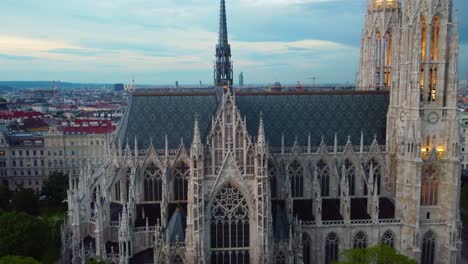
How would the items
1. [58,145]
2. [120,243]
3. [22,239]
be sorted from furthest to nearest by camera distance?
[58,145], [22,239], [120,243]

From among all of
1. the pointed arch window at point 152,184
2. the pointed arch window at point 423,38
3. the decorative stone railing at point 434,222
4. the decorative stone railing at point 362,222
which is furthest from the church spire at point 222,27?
the decorative stone railing at point 434,222

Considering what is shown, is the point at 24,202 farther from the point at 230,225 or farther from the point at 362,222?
the point at 362,222

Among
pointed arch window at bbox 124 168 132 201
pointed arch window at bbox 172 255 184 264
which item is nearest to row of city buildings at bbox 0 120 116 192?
pointed arch window at bbox 124 168 132 201

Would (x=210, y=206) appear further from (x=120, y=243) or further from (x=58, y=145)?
(x=58, y=145)

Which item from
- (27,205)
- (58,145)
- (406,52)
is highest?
(406,52)

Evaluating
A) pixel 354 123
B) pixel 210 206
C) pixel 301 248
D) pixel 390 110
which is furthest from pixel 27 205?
pixel 390 110

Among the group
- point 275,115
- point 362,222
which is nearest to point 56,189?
point 275,115
